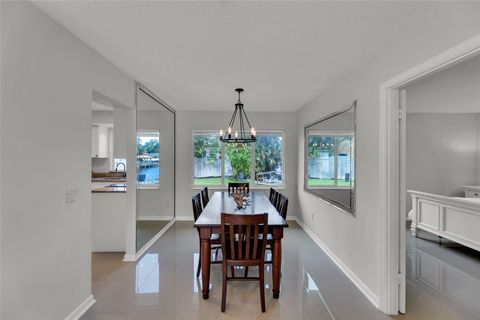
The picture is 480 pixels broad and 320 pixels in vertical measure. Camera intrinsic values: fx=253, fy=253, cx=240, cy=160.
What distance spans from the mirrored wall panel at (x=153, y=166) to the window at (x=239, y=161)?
2.29 feet

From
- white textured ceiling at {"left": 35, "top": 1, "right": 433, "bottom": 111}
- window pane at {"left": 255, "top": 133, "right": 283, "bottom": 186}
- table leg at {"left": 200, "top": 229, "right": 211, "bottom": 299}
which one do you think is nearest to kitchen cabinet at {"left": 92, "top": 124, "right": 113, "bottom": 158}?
white textured ceiling at {"left": 35, "top": 1, "right": 433, "bottom": 111}

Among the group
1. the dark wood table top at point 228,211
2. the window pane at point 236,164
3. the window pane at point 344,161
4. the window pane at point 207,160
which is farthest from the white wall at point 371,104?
the window pane at point 207,160

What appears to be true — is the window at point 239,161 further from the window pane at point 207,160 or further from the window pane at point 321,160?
the window pane at point 321,160

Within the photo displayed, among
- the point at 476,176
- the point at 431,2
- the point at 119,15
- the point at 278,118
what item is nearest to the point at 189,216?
the point at 278,118

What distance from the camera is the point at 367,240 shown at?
2723mm

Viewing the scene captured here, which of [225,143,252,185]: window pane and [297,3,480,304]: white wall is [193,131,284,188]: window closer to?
[225,143,252,185]: window pane

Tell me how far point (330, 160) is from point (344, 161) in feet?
1.76

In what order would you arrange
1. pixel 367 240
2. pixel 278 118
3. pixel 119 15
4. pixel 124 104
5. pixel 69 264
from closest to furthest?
1. pixel 119 15
2. pixel 69 264
3. pixel 367 240
4. pixel 124 104
5. pixel 278 118

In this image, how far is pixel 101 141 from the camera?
19.3ft

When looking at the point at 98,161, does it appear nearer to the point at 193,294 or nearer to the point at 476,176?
the point at 193,294

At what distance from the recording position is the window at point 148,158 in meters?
3.90

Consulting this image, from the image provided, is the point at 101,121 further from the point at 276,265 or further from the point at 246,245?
the point at 276,265

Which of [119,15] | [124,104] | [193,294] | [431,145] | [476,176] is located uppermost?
[119,15]

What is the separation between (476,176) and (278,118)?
4562 millimetres
